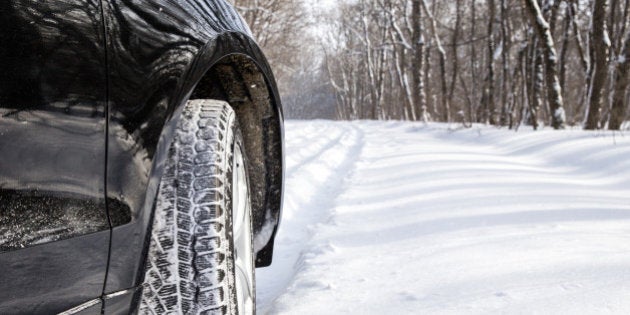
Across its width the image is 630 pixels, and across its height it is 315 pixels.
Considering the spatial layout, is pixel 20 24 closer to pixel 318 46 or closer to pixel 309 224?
pixel 309 224

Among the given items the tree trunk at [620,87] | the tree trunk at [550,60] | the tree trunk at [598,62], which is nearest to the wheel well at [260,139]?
the tree trunk at [550,60]

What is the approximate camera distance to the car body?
2.14 feet

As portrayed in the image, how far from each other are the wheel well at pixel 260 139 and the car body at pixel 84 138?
0.54m

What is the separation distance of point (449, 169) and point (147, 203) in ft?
13.8

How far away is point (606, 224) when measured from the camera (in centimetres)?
242

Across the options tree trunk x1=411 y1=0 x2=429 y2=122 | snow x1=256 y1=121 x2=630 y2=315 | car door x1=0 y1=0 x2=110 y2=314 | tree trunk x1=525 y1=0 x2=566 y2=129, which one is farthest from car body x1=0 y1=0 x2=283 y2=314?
tree trunk x1=411 y1=0 x2=429 y2=122

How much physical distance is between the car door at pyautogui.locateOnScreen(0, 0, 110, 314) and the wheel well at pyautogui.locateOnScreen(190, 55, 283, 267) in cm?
77

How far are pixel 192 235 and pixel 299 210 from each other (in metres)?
2.48

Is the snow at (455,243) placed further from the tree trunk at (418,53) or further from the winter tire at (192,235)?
the tree trunk at (418,53)

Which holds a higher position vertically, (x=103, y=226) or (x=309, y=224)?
(x=103, y=226)

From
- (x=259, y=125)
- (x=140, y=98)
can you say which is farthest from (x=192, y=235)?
(x=259, y=125)

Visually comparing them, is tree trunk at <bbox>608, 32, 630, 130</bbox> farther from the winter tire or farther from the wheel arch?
the winter tire

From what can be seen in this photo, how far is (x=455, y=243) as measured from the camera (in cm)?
220

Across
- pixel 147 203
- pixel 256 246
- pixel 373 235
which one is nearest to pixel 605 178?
pixel 373 235
